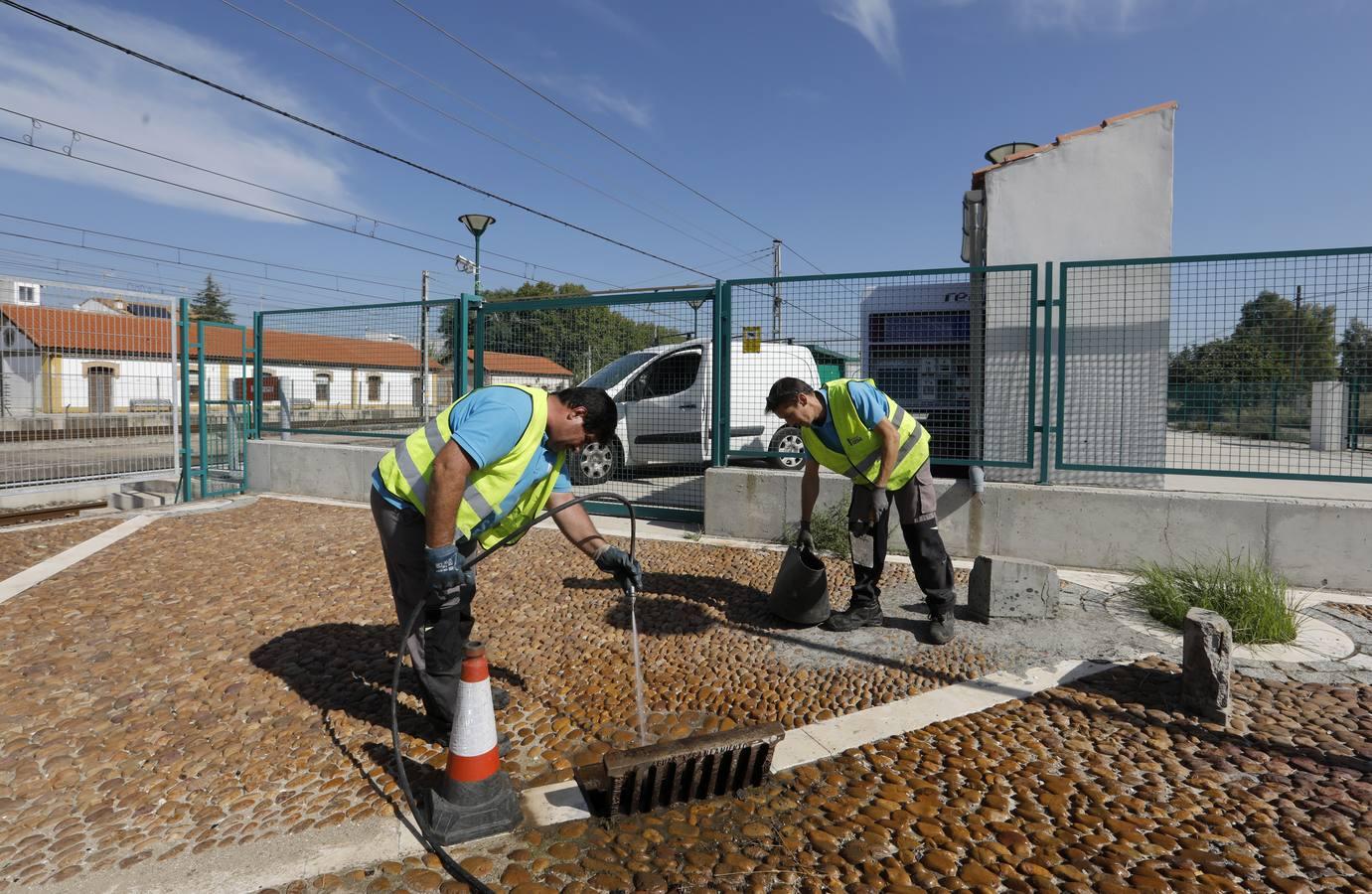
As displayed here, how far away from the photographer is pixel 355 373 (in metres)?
10.2

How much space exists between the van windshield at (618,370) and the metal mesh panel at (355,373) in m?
1.74

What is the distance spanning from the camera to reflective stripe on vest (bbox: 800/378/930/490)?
162 inches

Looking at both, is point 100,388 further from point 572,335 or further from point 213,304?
point 213,304

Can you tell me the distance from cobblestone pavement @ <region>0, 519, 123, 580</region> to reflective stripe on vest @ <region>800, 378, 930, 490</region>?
20.0ft

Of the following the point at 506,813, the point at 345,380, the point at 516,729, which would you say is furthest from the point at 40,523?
the point at 506,813

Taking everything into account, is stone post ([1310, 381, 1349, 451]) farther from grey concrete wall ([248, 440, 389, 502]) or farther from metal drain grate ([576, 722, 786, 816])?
grey concrete wall ([248, 440, 389, 502])

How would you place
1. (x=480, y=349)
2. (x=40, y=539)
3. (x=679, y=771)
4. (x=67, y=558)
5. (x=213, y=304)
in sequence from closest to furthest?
(x=679, y=771)
(x=67, y=558)
(x=40, y=539)
(x=480, y=349)
(x=213, y=304)

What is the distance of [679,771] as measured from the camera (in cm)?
255

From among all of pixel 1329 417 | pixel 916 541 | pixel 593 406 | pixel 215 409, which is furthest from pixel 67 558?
pixel 1329 417

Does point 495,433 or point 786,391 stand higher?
point 786,391

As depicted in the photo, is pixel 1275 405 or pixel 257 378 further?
pixel 257 378

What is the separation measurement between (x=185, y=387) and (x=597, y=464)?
524 centimetres

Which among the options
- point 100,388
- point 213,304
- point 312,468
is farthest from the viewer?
point 213,304

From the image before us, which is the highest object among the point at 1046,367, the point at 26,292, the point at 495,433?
the point at 26,292
